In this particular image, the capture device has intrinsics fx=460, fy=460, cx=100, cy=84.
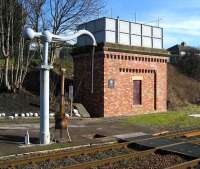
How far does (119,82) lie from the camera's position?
92.1 feet

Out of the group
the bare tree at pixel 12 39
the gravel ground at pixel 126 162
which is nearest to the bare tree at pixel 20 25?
the bare tree at pixel 12 39

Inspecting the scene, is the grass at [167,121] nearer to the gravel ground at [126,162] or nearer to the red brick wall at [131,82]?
the red brick wall at [131,82]

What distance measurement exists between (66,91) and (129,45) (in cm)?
520

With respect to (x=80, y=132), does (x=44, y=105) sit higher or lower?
higher

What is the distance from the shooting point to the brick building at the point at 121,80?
2728 centimetres

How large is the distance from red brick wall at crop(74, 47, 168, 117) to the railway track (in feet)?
40.1

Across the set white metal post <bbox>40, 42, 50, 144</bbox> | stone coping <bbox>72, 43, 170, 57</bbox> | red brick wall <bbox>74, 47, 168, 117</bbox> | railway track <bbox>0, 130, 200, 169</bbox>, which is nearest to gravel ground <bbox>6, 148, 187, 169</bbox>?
railway track <bbox>0, 130, 200, 169</bbox>

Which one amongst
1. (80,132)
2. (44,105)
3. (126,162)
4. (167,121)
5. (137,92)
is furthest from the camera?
(137,92)

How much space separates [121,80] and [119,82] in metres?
0.22

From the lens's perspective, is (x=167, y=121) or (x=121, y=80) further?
(x=121, y=80)

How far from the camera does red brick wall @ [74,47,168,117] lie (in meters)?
27.2

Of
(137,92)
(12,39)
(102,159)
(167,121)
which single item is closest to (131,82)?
(137,92)

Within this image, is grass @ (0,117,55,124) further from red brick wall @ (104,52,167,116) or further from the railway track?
the railway track

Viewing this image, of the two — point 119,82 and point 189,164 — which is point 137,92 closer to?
point 119,82
